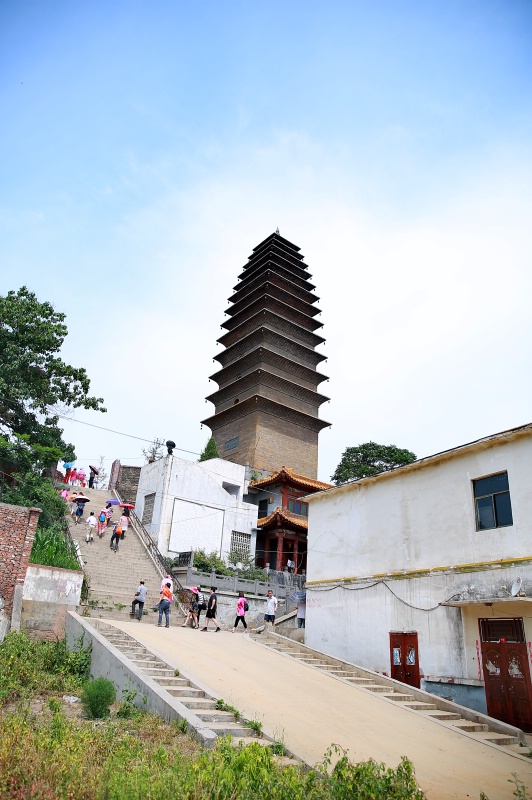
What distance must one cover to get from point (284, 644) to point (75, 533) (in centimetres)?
1033

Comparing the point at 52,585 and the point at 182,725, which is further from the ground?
the point at 52,585

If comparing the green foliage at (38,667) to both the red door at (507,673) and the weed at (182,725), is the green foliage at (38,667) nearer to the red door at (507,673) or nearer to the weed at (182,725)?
the weed at (182,725)

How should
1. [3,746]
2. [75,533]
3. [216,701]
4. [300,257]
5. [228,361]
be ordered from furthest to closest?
[300,257], [228,361], [75,533], [216,701], [3,746]

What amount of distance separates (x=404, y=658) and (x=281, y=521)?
16880mm

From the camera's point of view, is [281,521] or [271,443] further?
[271,443]

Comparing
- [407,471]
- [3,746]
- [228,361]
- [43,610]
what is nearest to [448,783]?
[3,746]

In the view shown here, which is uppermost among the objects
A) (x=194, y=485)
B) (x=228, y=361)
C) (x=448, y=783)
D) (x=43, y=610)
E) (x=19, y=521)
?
(x=228, y=361)

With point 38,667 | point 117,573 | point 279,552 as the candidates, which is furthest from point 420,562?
point 279,552

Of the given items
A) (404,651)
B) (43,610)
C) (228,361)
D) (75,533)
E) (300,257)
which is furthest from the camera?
(300,257)

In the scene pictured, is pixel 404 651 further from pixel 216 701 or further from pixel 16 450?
pixel 16 450

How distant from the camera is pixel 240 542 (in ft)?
100

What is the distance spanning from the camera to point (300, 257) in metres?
52.1

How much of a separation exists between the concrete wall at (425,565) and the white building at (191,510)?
10622 millimetres

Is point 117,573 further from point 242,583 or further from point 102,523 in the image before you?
point 242,583
